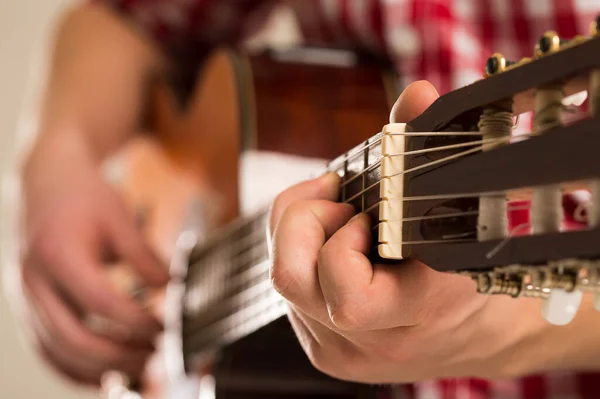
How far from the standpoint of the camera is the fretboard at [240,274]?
12.7 inches

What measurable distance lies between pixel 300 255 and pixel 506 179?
9cm

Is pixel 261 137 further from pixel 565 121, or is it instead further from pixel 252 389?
pixel 565 121

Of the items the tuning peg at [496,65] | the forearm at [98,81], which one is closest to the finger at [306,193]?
the tuning peg at [496,65]

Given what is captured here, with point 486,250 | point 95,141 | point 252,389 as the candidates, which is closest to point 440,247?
point 486,250

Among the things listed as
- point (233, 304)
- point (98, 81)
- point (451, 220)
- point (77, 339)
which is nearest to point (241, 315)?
point (233, 304)

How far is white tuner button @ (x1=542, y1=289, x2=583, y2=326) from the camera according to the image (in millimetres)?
237

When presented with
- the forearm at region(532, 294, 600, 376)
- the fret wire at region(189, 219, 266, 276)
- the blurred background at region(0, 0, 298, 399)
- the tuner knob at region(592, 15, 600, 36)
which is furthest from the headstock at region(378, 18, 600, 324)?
the blurred background at region(0, 0, 298, 399)

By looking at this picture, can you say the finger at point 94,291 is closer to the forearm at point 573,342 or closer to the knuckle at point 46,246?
the knuckle at point 46,246

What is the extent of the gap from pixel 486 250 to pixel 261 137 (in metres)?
0.46

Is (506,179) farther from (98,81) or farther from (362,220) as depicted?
(98,81)

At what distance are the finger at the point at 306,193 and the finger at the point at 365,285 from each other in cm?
4

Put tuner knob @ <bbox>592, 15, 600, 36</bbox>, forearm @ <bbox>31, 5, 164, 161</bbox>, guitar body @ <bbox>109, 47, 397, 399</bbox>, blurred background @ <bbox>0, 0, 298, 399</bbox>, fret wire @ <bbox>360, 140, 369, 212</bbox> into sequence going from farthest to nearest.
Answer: blurred background @ <bbox>0, 0, 298, 399</bbox> → forearm @ <bbox>31, 5, 164, 161</bbox> → guitar body @ <bbox>109, 47, 397, 399</bbox> → fret wire @ <bbox>360, 140, 369, 212</bbox> → tuner knob @ <bbox>592, 15, 600, 36</bbox>

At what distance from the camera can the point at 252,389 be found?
1.92 ft

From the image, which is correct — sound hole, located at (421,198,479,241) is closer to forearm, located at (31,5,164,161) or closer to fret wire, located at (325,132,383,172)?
fret wire, located at (325,132,383,172)
